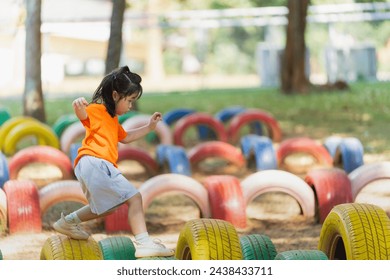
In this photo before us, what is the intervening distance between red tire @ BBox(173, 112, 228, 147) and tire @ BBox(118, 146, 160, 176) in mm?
1917

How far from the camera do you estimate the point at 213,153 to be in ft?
34.0

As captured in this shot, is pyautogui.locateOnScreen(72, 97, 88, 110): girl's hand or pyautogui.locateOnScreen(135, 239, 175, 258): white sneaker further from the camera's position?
pyautogui.locateOnScreen(135, 239, 175, 258): white sneaker

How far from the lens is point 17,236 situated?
23.6ft

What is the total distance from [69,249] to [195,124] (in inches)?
289

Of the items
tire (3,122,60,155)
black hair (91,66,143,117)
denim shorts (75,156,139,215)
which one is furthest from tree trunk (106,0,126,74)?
denim shorts (75,156,139,215)

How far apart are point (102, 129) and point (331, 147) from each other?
563 centimetres

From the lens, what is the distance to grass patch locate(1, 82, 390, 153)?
13.8 metres

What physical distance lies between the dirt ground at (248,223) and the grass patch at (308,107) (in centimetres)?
310

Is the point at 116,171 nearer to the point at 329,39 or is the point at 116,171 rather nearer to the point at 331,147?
the point at 331,147

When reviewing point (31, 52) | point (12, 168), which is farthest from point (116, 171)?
point (31, 52)

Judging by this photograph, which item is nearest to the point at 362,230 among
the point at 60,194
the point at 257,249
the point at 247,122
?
the point at 257,249

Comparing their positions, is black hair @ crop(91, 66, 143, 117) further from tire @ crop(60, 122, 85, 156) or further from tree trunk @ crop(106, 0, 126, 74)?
tree trunk @ crop(106, 0, 126, 74)

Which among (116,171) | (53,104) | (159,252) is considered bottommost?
(53,104)
